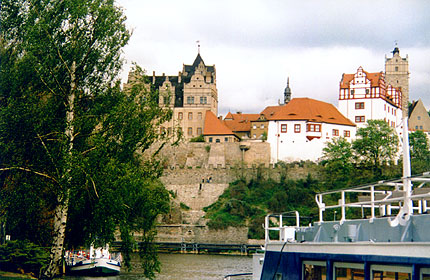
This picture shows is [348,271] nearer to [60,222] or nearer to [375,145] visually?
[60,222]

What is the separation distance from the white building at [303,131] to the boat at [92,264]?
4341cm

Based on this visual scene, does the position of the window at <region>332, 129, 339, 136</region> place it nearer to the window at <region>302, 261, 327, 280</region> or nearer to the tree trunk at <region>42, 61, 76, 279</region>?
the tree trunk at <region>42, 61, 76, 279</region>

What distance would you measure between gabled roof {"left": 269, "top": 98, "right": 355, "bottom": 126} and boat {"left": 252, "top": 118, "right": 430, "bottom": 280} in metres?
60.8

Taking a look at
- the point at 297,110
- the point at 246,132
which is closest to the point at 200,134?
the point at 246,132

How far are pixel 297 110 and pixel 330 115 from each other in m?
3.91

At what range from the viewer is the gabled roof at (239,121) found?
87188 mm

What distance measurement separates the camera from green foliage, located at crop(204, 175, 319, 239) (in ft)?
201

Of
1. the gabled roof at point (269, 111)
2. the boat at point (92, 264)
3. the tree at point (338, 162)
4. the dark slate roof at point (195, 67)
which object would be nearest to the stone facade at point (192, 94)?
the dark slate roof at point (195, 67)

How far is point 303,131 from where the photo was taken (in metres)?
72.6

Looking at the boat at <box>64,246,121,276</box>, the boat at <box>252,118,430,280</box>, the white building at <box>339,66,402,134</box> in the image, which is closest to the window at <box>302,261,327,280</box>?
the boat at <box>252,118,430,280</box>

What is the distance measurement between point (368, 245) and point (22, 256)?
46.2 ft

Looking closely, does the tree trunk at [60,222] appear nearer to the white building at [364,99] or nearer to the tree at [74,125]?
the tree at [74,125]

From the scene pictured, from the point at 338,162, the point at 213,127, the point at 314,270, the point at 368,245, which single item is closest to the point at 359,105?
the point at 338,162

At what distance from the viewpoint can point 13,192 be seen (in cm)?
1745
